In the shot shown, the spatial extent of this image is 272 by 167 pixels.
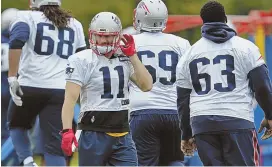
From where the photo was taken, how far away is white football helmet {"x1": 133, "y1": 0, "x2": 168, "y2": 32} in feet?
26.1

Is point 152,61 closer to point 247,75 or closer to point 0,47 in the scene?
point 247,75

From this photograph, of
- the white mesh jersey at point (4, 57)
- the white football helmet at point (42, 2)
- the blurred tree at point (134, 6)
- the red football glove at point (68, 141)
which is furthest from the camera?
the white mesh jersey at point (4, 57)

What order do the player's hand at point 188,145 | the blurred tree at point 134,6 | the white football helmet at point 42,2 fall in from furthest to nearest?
the blurred tree at point 134,6
the white football helmet at point 42,2
the player's hand at point 188,145

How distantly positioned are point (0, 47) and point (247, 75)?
4.22 meters

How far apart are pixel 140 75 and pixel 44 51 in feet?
6.47

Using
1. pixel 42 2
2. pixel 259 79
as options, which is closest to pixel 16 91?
pixel 42 2

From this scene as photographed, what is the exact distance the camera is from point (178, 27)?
1052 cm

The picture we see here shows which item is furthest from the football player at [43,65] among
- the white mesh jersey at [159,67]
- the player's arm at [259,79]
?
the player's arm at [259,79]

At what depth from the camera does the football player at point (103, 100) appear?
658 cm

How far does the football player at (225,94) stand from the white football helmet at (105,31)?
1.66 ft

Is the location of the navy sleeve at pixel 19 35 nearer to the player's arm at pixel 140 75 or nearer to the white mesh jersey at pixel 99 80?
the white mesh jersey at pixel 99 80

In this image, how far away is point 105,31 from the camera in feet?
22.1

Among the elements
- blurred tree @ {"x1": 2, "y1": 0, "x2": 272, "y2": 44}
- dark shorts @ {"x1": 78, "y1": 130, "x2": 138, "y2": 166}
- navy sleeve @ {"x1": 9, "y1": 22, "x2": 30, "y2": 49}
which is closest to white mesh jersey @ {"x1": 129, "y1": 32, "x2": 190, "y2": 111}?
navy sleeve @ {"x1": 9, "y1": 22, "x2": 30, "y2": 49}

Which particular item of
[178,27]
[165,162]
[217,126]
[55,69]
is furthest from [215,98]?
[178,27]
